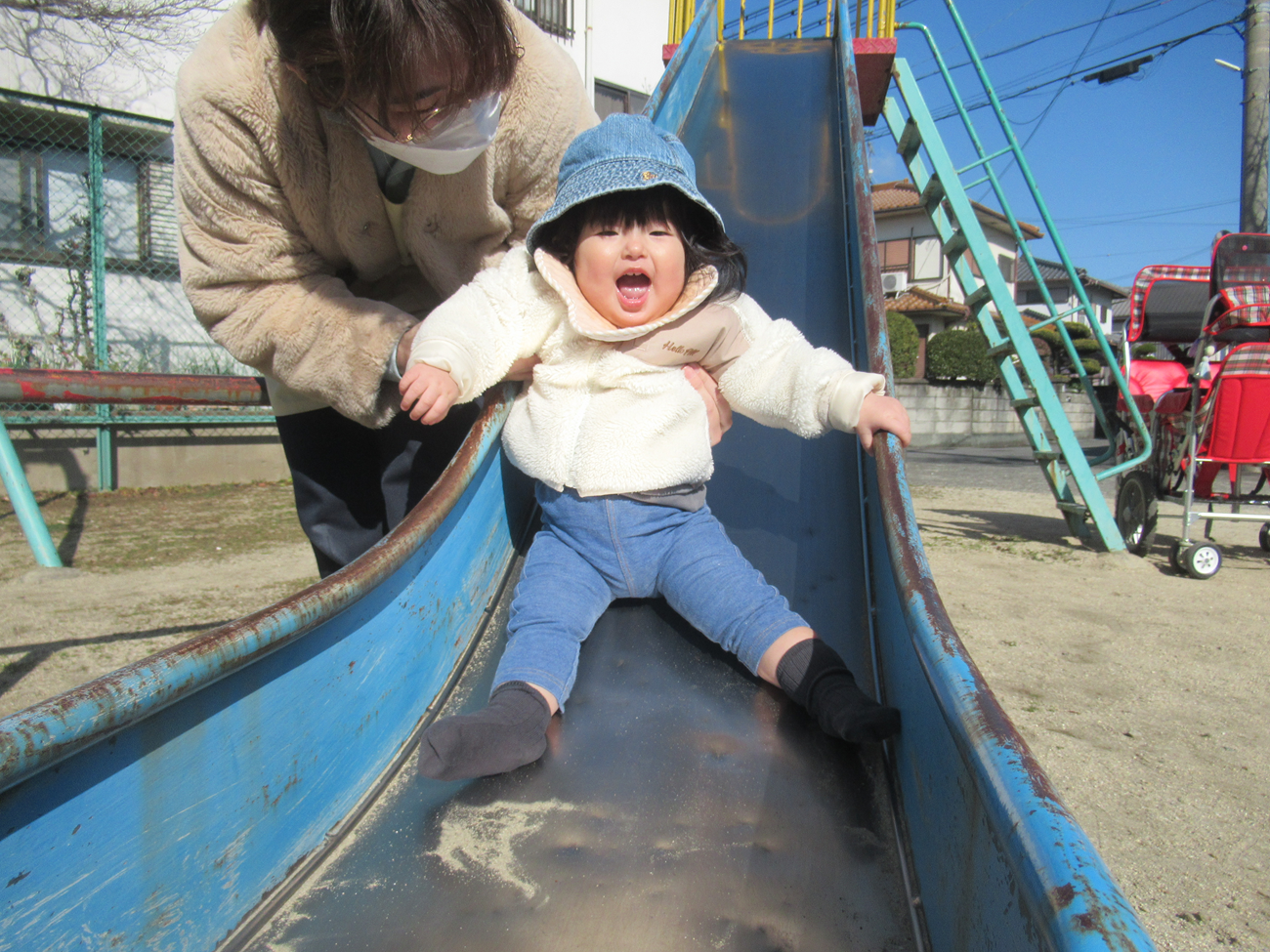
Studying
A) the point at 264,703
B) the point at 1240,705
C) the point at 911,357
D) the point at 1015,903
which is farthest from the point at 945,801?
the point at 911,357

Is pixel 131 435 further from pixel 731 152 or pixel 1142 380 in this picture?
pixel 1142 380

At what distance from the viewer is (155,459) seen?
582 centimetres

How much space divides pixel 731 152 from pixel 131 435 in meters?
4.61

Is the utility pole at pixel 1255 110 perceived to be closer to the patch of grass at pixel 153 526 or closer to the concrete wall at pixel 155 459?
the patch of grass at pixel 153 526

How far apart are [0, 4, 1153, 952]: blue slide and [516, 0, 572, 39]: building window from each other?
10.2 m

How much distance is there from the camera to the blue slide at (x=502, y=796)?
639 millimetres

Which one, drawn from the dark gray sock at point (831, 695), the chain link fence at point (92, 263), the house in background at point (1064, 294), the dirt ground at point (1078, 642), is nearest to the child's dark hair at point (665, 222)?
the dark gray sock at point (831, 695)

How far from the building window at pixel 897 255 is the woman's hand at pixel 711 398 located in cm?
2537

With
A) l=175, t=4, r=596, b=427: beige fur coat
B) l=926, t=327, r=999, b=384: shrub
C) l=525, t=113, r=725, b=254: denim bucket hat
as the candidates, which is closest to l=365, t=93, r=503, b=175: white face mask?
l=175, t=4, r=596, b=427: beige fur coat

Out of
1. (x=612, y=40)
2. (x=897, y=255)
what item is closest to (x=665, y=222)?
(x=612, y=40)

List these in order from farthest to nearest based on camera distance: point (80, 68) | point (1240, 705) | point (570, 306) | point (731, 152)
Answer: point (80, 68) → point (731, 152) → point (1240, 705) → point (570, 306)

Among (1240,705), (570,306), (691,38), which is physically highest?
(691,38)

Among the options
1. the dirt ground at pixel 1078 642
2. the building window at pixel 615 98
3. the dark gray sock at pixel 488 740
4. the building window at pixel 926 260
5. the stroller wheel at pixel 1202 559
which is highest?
the building window at pixel 926 260

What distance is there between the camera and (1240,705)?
2.26 m
